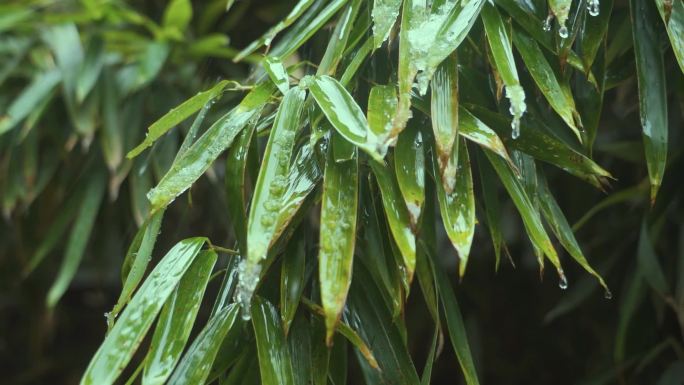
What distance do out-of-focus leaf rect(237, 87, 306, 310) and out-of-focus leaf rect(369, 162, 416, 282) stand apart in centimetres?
7

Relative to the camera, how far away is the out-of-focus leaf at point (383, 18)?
648mm

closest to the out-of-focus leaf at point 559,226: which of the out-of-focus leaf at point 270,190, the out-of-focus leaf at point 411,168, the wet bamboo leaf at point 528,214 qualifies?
the wet bamboo leaf at point 528,214

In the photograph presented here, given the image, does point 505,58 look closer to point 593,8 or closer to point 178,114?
point 593,8

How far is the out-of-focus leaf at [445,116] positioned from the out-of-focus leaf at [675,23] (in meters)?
0.18

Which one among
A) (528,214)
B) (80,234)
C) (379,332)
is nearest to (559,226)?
(528,214)

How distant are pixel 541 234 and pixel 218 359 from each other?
28 cm

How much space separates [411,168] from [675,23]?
0.95 feet

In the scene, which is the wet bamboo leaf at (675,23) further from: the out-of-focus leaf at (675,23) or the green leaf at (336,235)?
the green leaf at (336,235)

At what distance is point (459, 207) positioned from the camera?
62 centimetres

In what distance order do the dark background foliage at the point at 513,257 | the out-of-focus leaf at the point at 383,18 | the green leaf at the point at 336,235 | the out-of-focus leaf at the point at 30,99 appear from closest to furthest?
1. the green leaf at the point at 336,235
2. the out-of-focus leaf at the point at 383,18
3. the dark background foliage at the point at 513,257
4. the out-of-focus leaf at the point at 30,99

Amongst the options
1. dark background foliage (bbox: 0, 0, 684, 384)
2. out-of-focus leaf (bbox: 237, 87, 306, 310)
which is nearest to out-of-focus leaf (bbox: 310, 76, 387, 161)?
out-of-focus leaf (bbox: 237, 87, 306, 310)

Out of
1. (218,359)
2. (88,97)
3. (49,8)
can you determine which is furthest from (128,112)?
(218,359)

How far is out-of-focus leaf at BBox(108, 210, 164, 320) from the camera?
624 mm

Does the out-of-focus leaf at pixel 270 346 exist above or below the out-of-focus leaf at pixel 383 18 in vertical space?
below
